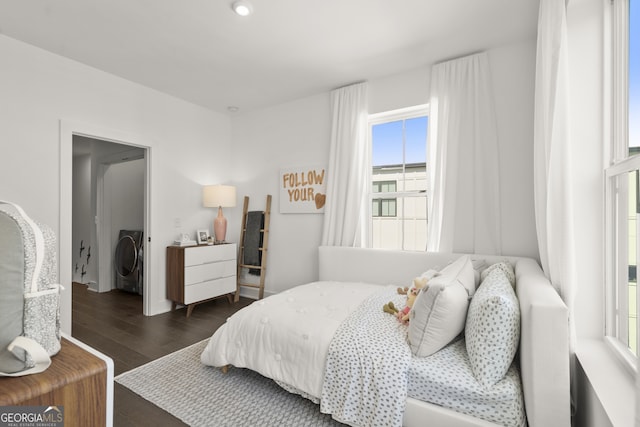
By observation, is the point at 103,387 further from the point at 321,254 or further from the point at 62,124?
the point at 62,124

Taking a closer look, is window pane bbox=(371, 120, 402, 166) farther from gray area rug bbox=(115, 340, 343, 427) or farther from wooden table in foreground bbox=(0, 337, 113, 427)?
wooden table in foreground bbox=(0, 337, 113, 427)

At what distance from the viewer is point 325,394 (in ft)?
5.60

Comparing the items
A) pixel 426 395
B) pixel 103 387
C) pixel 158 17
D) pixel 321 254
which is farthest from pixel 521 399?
pixel 158 17

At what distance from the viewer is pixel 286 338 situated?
194 centimetres

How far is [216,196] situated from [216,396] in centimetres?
255

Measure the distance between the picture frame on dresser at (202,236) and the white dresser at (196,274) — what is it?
21 cm

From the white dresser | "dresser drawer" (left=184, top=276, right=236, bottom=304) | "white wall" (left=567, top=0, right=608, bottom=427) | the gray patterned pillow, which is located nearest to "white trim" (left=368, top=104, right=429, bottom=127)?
"white wall" (left=567, top=0, right=608, bottom=427)

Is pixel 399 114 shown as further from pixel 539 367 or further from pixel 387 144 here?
pixel 539 367

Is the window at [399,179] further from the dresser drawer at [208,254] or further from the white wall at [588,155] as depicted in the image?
the dresser drawer at [208,254]

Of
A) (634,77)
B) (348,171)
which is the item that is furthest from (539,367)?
(348,171)

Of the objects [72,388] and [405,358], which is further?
[405,358]

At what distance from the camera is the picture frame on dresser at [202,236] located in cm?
402

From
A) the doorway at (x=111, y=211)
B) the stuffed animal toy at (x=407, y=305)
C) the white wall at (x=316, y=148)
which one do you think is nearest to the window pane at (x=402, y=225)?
the white wall at (x=316, y=148)

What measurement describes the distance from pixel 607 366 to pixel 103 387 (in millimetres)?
1994
